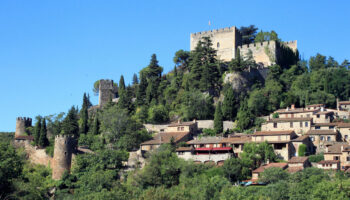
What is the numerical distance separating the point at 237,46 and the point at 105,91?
2590 centimetres

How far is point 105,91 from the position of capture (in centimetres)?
9288

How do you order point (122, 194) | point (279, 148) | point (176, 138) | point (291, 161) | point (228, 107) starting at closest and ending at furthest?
1. point (122, 194)
2. point (291, 161)
3. point (279, 148)
4. point (176, 138)
5. point (228, 107)

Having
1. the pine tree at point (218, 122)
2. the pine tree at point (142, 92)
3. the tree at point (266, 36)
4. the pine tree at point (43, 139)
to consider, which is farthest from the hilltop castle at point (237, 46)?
the pine tree at point (43, 139)

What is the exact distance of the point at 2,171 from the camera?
167ft

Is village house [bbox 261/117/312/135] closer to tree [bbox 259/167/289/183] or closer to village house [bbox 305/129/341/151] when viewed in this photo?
village house [bbox 305/129/341/151]

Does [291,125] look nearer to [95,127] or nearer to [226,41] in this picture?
[95,127]

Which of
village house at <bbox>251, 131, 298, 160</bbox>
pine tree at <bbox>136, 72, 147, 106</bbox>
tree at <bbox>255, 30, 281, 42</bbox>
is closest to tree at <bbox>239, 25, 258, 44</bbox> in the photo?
tree at <bbox>255, 30, 281, 42</bbox>

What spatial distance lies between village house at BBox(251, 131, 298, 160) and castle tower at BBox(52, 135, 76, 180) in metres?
23.5

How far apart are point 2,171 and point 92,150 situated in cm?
1864

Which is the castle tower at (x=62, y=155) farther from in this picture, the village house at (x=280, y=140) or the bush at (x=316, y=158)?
the bush at (x=316, y=158)

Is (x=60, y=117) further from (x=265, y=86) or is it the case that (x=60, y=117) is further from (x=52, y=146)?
(x=265, y=86)

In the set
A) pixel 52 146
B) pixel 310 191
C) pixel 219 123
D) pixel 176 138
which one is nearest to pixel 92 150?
pixel 52 146

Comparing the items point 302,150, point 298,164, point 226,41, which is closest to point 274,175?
point 298,164

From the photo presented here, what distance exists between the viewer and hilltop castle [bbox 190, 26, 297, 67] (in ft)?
282
